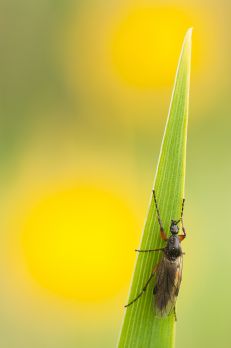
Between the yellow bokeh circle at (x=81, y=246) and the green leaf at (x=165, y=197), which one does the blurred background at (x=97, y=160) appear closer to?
the yellow bokeh circle at (x=81, y=246)

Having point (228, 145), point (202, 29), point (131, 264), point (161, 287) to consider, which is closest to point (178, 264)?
point (161, 287)

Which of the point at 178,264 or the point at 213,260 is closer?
the point at 178,264

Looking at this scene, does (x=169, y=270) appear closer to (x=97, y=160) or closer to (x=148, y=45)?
(x=97, y=160)

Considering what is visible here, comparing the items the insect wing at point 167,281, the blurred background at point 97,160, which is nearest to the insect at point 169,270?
the insect wing at point 167,281

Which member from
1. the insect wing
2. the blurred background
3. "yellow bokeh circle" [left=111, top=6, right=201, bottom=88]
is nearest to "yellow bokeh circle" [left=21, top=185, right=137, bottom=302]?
the blurred background

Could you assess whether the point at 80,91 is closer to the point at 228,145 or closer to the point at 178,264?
the point at 228,145

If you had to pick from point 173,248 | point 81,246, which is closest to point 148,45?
point 81,246
